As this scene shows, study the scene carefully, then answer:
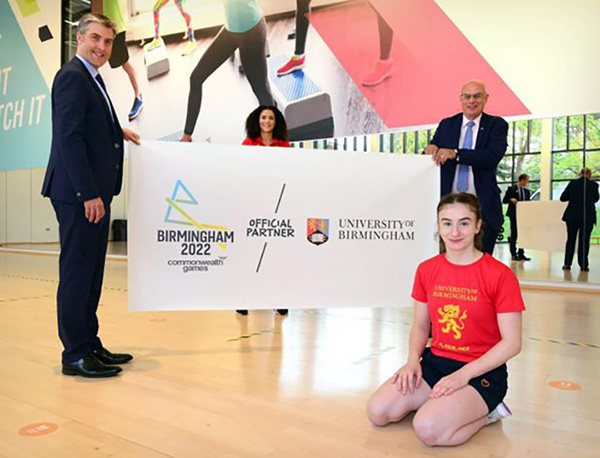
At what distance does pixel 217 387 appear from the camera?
2.28 metres

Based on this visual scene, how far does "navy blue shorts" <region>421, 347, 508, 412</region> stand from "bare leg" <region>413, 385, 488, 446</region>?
0.10ft

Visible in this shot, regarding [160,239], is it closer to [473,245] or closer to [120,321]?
[120,321]

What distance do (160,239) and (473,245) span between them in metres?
1.59

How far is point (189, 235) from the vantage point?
281 centimetres

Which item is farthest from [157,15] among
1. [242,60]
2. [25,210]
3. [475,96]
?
[475,96]

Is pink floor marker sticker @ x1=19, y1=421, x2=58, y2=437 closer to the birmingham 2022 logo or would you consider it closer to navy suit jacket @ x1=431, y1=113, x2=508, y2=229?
the birmingham 2022 logo

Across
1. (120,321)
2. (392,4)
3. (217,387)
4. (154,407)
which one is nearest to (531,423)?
(217,387)

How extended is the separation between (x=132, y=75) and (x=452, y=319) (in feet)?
25.6

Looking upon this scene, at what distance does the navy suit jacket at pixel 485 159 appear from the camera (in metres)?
2.88

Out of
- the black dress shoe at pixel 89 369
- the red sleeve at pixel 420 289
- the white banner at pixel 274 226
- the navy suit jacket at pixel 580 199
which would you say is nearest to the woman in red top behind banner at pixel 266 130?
the white banner at pixel 274 226

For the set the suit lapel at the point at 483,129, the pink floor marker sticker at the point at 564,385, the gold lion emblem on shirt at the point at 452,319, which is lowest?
the pink floor marker sticker at the point at 564,385

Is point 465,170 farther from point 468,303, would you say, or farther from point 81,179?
point 81,179

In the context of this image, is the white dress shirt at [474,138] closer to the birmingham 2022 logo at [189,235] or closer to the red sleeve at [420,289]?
the red sleeve at [420,289]

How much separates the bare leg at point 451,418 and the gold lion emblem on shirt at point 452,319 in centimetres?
19
